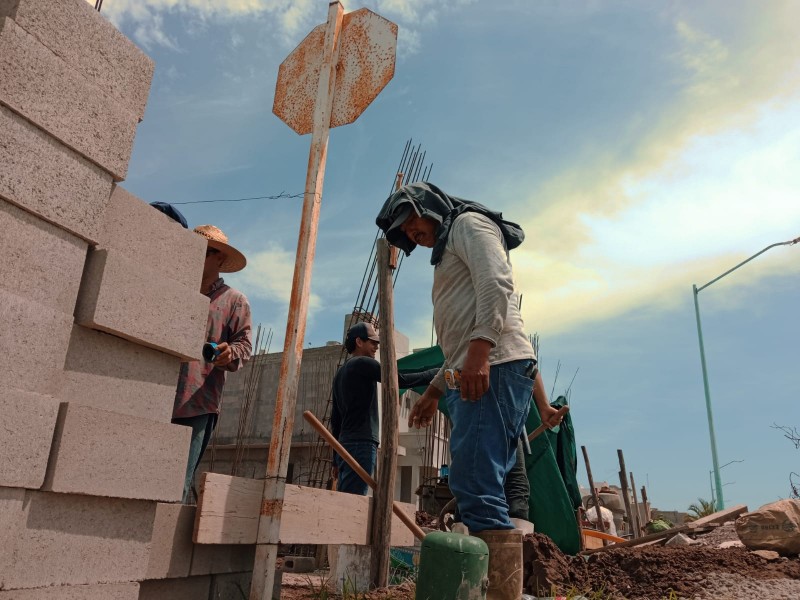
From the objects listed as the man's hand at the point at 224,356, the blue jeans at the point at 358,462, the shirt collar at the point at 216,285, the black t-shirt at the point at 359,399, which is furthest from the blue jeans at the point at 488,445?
the black t-shirt at the point at 359,399

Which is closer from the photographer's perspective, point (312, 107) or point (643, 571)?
point (312, 107)

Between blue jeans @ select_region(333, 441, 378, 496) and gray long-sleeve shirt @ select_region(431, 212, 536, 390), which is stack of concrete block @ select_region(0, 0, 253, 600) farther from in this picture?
blue jeans @ select_region(333, 441, 378, 496)

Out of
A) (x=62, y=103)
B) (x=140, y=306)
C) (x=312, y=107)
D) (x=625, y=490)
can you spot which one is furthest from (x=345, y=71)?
(x=625, y=490)

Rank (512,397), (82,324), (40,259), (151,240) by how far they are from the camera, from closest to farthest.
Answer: (40,259), (82,324), (151,240), (512,397)

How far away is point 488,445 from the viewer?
2.22 metres

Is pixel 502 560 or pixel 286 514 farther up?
pixel 286 514

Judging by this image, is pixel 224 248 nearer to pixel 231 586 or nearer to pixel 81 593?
pixel 231 586

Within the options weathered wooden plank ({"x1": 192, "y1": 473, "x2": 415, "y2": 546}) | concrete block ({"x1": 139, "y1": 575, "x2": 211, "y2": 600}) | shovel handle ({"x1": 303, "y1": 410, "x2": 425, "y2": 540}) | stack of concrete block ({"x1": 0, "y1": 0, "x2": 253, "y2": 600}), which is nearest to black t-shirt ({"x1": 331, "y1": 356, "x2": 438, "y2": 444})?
shovel handle ({"x1": 303, "y1": 410, "x2": 425, "y2": 540})

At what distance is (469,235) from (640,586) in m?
2.33

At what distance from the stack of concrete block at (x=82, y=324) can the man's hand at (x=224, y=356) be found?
2.49 ft

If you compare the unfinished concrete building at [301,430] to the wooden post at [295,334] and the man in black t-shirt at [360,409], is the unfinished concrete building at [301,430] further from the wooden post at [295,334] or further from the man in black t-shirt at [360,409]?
the wooden post at [295,334]

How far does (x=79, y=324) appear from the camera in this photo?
1.88 m

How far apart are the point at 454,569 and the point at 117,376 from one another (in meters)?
1.25

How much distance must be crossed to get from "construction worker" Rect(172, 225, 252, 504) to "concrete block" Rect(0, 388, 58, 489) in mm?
1163
